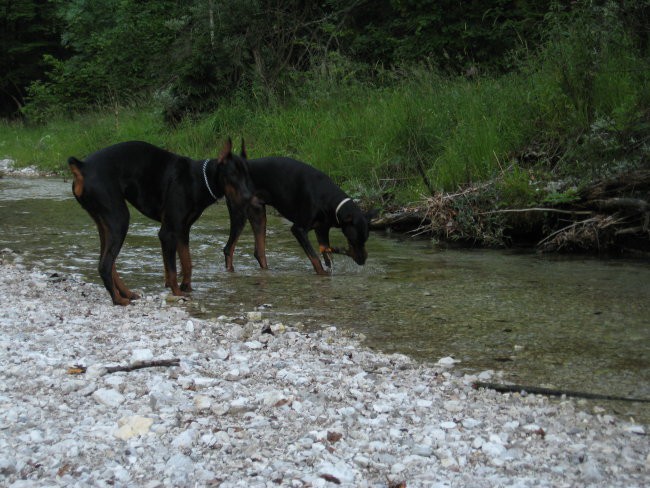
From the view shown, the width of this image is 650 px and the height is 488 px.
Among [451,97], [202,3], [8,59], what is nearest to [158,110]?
[202,3]

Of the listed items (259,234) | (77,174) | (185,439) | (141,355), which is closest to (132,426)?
(185,439)

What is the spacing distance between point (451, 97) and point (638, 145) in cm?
376

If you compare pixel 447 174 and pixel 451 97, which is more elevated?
pixel 451 97

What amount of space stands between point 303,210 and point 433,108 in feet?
13.5

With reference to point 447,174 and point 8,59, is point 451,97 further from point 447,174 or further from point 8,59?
point 8,59

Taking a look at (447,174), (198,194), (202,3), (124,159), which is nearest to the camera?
(124,159)

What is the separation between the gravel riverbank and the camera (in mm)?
2699

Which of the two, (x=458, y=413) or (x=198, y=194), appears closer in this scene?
(x=458, y=413)

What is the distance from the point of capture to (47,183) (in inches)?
627

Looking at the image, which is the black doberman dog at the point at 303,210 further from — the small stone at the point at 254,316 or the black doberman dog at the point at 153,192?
the small stone at the point at 254,316

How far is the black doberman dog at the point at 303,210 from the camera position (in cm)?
709

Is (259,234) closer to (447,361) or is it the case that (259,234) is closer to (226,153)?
(226,153)

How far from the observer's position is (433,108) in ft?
34.9

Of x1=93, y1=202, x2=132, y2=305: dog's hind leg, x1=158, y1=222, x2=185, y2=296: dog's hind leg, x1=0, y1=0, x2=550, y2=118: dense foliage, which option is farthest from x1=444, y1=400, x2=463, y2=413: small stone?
x1=0, y1=0, x2=550, y2=118: dense foliage
